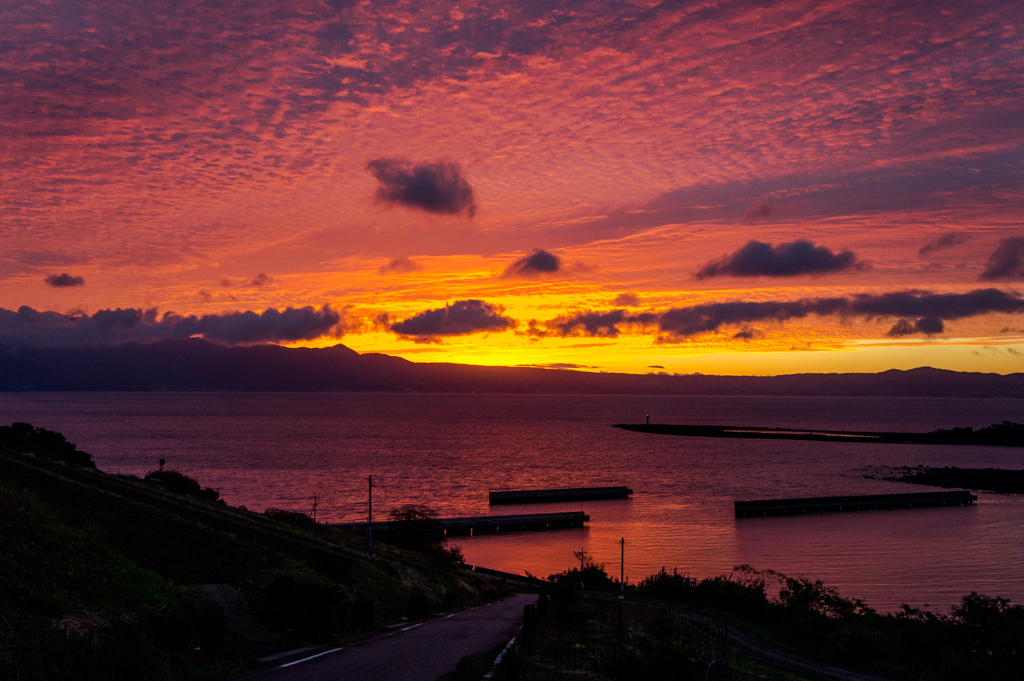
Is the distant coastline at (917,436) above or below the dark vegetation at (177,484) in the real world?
below

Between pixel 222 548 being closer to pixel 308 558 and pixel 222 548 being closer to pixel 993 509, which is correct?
pixel 308 558

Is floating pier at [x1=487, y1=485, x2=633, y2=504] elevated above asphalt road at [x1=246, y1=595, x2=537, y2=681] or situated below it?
below

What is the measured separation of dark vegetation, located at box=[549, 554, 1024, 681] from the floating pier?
173 feet

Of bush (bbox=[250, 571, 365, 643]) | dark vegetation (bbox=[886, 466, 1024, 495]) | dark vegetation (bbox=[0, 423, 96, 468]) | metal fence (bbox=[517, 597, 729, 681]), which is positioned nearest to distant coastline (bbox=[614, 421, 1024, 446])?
dark vegetation (bbox=[886, 466, 1024, 495])

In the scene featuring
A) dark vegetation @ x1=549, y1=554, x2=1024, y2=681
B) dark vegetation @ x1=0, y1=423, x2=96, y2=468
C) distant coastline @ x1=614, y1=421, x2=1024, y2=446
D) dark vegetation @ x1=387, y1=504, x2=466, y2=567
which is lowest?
distant coastline @ x1=614, y1=421, x2=1024, y2=446

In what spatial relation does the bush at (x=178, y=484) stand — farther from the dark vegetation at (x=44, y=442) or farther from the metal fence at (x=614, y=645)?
the metal fence at (x=614, y=645)

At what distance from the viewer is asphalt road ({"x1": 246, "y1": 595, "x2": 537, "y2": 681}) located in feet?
40.4

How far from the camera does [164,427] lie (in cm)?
18262

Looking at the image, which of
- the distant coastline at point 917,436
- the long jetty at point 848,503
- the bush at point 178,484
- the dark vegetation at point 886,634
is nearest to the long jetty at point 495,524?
the bush at point 178,484

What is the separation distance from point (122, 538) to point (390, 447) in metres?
118

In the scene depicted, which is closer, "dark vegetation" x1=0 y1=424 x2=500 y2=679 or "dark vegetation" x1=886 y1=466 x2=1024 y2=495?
"dark vegetation" x1=0 y1=424 x2=500 y2=679

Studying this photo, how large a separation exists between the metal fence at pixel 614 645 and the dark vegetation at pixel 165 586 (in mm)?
4694

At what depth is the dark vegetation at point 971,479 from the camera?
94250mm

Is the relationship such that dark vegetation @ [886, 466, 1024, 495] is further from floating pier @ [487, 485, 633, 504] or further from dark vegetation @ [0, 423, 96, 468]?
dark vegetation @ [0, 423, 96, 468]
